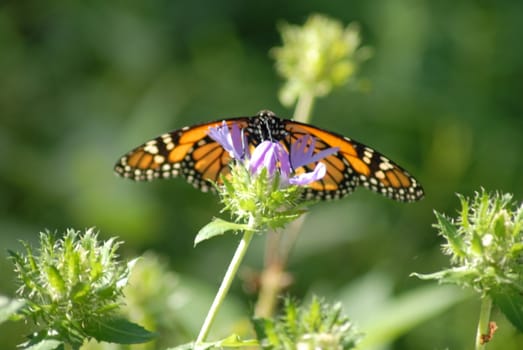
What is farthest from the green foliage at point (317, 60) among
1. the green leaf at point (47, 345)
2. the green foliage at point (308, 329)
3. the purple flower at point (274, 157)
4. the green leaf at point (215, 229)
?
the green leaf at point (47, 345)

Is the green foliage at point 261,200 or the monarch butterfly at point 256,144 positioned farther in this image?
the monarch butterfly at point 256,144

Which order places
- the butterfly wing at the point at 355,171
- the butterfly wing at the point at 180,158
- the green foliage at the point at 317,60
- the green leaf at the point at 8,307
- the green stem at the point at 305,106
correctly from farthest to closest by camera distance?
the green foliage at the point at 317,60 < the green stem at the point at 305,106 < the butterfly wing at the point at 180,158 < the butterfly wing at the point at 355,171 < the green leaf at the point at 8,307

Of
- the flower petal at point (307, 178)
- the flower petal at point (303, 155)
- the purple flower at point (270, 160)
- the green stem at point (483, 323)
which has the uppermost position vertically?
the flower petal at point (303, 155)

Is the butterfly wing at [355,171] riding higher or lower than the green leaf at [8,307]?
higher

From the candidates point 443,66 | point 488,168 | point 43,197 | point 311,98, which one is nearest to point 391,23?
point 443,66

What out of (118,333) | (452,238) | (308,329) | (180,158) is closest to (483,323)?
(452,238)

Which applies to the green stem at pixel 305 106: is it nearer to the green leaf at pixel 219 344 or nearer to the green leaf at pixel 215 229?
the green leaf at pixel 215 229

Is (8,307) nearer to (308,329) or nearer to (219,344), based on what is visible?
(219,344)
